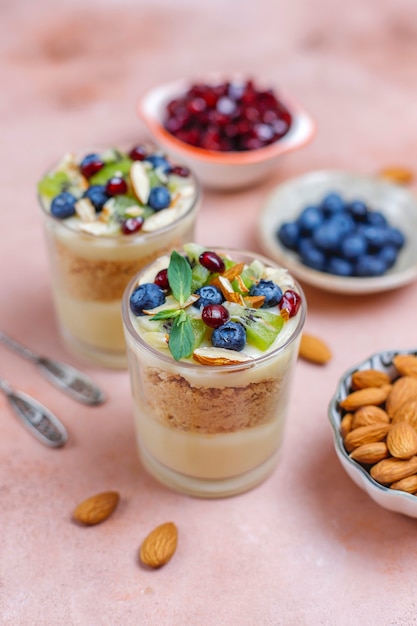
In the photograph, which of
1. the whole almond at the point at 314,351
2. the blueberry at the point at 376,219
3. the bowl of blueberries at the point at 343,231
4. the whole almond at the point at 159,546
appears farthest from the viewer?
the blueberry at the point at 376,219

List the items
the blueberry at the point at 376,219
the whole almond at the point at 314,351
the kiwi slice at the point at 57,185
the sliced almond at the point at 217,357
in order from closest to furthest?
1. the sliced almond at the point at 217,357
2. the kiwi slice at the point at 57,185
3. the whole almond at the point at 314,351
4. the blueberry at the point at 376,219

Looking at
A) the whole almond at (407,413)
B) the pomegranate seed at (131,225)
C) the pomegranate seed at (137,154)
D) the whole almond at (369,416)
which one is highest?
the pomegranate seed at (137,154)

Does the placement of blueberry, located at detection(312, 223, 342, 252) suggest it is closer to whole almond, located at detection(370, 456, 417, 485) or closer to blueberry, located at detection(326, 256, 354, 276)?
blueberry, located at detection(326, 256, 354, 276)

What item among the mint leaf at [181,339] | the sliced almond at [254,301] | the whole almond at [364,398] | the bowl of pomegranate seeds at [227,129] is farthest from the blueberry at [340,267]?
the mint leaf at [181,339]

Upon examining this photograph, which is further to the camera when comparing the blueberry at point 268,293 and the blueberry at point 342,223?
the blueberry at point 342,223

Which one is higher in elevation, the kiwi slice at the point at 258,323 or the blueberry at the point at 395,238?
the kiwi slice at the point at 258,323

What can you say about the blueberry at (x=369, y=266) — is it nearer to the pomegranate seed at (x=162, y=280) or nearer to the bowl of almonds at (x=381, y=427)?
the bowl of almonds at (x=381, y=427)

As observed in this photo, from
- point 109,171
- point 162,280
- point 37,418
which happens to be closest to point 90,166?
point 109,171

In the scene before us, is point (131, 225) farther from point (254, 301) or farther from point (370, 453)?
point (370, 453)
